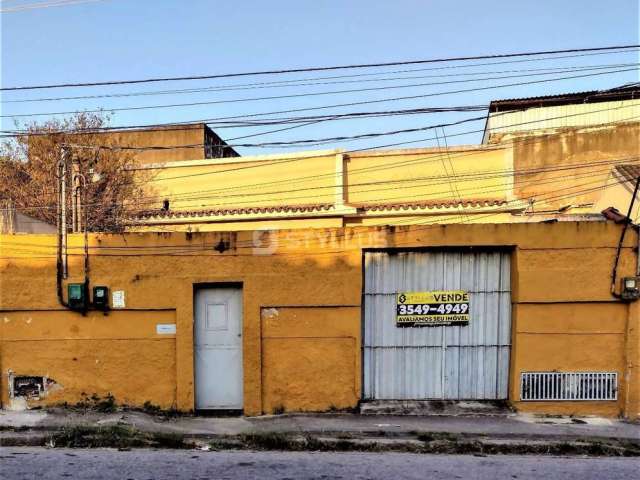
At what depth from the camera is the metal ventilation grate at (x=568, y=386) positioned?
6746mm

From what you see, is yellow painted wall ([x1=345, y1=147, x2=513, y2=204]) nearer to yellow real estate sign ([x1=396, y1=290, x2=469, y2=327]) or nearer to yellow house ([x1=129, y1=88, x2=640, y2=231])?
yellow house ([x1=129, y1=88, x2=640, y2=231])

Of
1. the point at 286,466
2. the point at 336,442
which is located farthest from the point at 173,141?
the point at 286,466

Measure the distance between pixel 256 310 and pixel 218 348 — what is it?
880 millimetres

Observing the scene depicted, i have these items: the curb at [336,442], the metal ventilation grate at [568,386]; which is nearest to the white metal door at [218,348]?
the curb at [336,442]

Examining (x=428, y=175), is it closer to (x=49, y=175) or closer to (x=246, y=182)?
(x=246, y=182)

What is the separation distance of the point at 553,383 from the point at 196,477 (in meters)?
5.16

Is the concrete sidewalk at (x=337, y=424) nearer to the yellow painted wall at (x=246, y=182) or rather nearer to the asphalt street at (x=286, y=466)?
the asphalt street at (x=286, y=466)

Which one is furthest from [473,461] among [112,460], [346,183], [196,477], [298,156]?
[298,156]

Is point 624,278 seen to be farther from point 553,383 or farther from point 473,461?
point 473,461

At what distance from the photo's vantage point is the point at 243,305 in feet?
22.9

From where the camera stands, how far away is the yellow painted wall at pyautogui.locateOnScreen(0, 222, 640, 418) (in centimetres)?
683

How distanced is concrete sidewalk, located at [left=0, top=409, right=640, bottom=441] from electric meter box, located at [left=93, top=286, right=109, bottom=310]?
62.0 inches

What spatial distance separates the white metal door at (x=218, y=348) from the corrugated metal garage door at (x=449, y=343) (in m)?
2.00

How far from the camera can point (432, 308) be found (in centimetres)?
707
